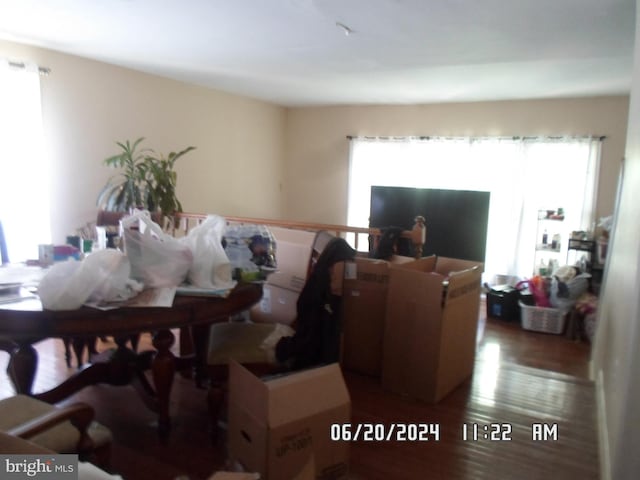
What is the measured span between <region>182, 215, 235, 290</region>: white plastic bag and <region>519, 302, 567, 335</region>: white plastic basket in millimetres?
3299

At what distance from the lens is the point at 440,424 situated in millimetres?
2266

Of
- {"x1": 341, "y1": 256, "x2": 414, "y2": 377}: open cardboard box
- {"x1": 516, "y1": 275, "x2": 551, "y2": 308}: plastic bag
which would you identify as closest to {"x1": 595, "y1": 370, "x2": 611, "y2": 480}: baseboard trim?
{"x1": 341, "y1": 256, "x2": 414, "y2": 377}: open cardboard box

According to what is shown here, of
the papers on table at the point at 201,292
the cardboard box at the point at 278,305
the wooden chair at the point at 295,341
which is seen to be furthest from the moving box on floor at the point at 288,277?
the papers on table at the point at 201,292

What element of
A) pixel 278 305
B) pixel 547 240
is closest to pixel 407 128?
pixel 547 240

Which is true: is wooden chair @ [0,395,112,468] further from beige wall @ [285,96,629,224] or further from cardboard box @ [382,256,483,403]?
beige wall @ [285,96,629,224]

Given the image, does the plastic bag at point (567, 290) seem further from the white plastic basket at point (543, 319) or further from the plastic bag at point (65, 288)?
the plastic bag at point (65, 288)

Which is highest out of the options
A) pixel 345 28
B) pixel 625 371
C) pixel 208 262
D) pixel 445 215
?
pixel 345 28

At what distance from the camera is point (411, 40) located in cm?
293

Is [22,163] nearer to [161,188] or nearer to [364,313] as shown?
[161,188]

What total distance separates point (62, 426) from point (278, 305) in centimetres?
147

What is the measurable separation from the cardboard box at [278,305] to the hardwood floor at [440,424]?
0.57m

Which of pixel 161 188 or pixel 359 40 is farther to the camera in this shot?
pixel 161 188

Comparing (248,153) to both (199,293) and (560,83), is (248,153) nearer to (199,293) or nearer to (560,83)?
(560,83)

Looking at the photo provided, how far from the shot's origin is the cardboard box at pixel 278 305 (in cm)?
264
